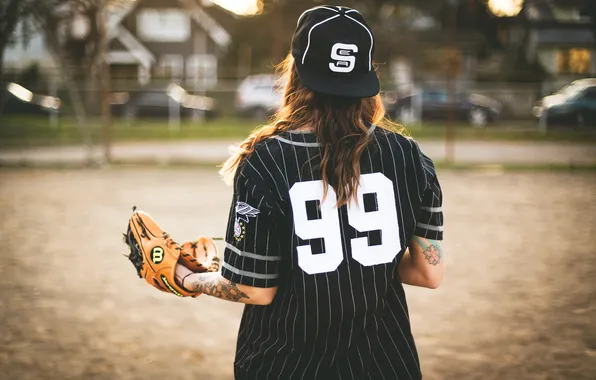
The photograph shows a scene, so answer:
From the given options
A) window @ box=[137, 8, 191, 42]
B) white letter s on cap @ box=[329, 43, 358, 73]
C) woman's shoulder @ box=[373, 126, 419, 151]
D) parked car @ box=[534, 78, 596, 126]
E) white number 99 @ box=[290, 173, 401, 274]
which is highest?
window @ box=[137, 8, 191, 42]

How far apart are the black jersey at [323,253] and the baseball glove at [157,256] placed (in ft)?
0.88

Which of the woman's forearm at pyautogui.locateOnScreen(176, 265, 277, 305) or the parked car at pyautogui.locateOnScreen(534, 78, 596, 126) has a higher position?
the parked car at pyautogui.locateOnScreen(534, 78, 596, 126)

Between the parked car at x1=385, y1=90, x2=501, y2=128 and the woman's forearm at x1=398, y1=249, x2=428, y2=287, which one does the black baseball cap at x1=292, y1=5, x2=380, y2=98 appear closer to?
the woman's forearm at x1=398, y1=249, x2=428, y2=287

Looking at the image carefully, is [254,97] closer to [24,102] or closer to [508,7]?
[508,7]

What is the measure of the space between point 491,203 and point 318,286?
9.32 meters

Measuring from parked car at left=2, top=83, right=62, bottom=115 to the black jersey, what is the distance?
15912 millimetres

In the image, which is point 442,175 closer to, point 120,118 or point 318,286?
point 318,286

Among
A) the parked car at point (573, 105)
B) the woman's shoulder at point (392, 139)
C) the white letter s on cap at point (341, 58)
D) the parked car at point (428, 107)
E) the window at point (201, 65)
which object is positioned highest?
the window at point (201, 65)

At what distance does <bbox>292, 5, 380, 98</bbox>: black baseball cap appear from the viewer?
2.17 meters

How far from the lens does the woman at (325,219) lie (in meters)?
2.14

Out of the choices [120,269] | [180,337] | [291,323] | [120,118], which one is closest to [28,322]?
[180,337]

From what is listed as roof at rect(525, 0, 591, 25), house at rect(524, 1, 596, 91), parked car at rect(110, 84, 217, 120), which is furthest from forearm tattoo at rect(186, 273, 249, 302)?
parked car at rect(110, 84, 217, 120)

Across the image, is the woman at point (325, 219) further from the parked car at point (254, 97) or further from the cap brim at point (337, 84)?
the parked car at point (254, 97)

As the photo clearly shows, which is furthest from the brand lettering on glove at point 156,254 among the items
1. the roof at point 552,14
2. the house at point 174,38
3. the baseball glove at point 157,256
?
the house at point 174,38
